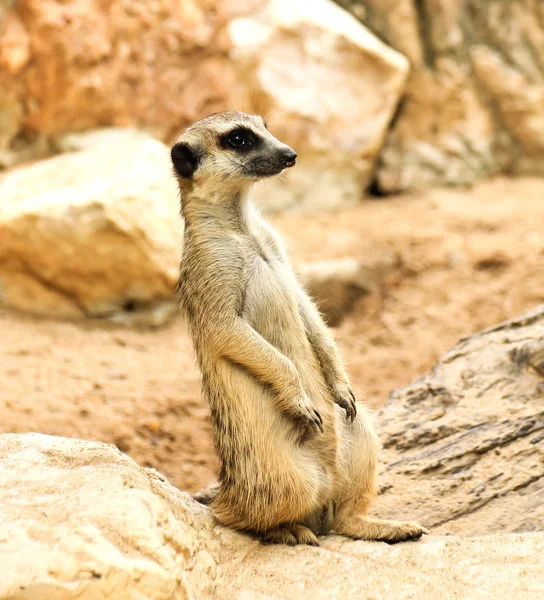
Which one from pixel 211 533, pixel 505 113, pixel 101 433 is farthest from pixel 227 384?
pixel 505 113

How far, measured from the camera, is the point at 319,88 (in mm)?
6926

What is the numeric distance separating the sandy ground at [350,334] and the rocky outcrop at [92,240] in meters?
0.19

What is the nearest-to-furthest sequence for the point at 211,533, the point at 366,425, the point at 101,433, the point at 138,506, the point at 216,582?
1. the point at 138,506
2. the point at 216,582
3. the point at 211,533
4. the point at 366,425
5. the point at 101,433

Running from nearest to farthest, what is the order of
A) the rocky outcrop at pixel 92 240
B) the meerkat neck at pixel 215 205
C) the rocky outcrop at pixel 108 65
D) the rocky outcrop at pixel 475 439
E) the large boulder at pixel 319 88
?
the meerkat neck at pixel 215 205
the rocky outcrop at pixel 475 439
the rocky outcrop at pixel 92 240
the rocky outcrop at pixel 108 65
the large boulder at pixel 319 88

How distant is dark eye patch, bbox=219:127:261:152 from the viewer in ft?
8.50

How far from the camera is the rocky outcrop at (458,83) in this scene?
7.34 meters

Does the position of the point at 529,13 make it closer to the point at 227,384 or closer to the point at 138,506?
the point at 227,384

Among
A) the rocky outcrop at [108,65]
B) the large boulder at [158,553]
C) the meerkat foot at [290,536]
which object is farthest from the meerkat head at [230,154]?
the rocky outcrop at [108,65]

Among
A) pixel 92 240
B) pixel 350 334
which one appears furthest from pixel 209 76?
pixel 350 334

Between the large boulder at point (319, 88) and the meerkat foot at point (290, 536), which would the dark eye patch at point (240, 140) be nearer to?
the meerkat foot at point (290, 536)

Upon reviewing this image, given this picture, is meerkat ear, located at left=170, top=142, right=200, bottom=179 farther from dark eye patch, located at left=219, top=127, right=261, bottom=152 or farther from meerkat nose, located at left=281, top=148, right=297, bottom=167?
meerkat nose, located at left=281, top=148, right=297, bottom=167

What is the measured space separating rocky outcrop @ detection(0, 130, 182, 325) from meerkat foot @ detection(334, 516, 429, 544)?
2616 millimetres

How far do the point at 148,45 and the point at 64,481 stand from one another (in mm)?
4401

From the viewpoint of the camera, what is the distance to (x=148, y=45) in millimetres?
5820
